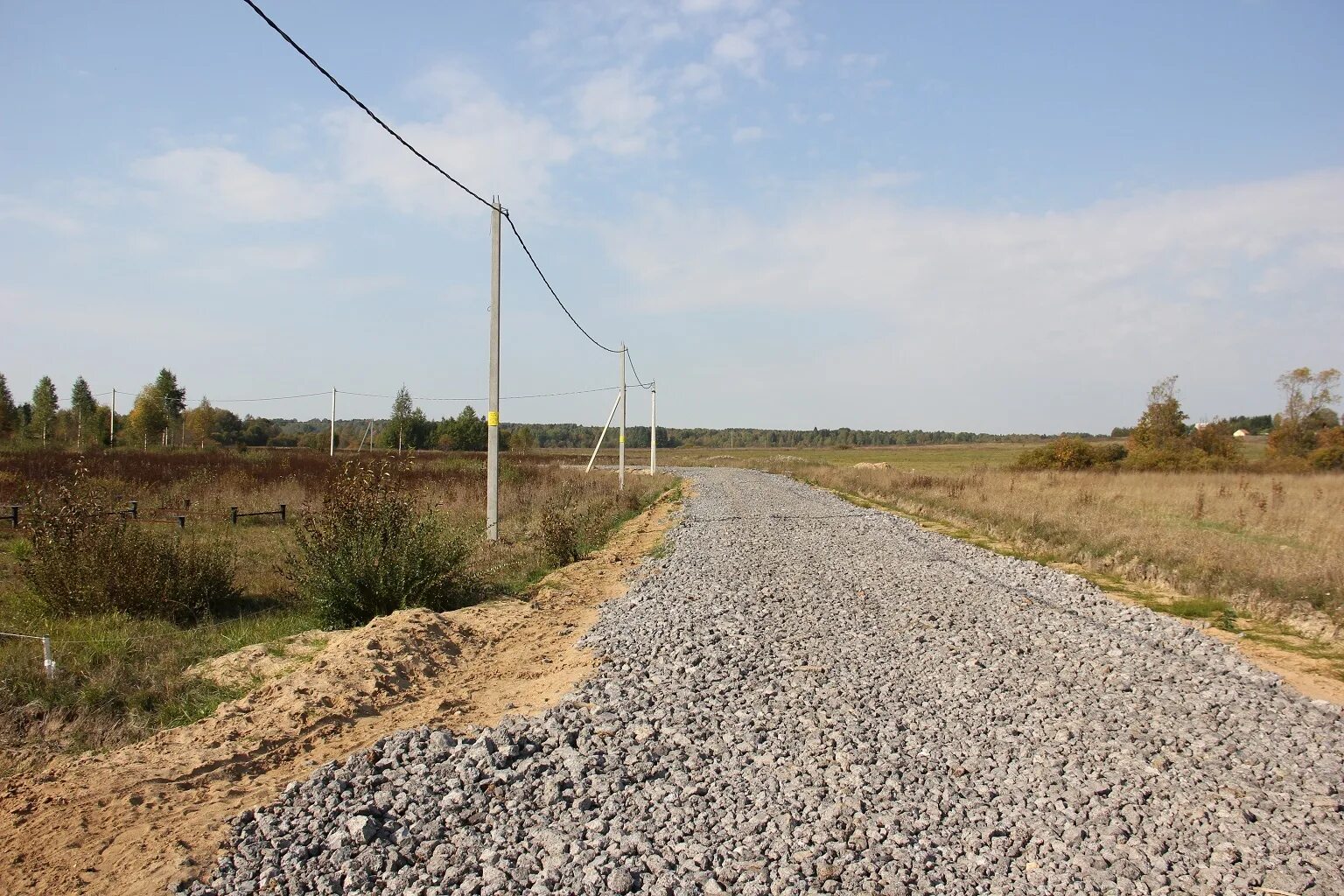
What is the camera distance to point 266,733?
5.60 metres

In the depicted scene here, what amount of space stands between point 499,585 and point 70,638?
5014 mm

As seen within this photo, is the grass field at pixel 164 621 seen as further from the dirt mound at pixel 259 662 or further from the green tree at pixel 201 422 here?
the green tree at pixel 201 422

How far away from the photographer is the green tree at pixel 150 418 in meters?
70.8

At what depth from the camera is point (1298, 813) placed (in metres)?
4.55

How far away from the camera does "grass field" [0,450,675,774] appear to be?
6.15 meters

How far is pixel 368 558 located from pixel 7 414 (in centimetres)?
7606

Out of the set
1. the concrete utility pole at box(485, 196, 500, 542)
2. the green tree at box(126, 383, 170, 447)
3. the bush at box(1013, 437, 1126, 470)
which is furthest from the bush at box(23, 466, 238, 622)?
the green tree at box(126, 383, 170, 447)

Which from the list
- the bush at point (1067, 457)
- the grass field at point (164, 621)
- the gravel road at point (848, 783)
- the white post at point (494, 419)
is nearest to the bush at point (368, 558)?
the grass field at point (164, 621)

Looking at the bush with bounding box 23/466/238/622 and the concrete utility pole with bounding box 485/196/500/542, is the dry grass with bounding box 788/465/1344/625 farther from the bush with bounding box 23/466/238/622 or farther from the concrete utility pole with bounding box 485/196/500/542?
the bush with bounding box 23/466/238/622

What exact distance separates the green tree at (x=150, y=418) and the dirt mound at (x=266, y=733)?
7018 centimetres

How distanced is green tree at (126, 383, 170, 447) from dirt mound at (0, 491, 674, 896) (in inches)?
2763

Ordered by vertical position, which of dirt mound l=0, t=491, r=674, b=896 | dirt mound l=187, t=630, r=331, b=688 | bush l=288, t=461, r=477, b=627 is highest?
bush l=288, t=461, r=477, b=627

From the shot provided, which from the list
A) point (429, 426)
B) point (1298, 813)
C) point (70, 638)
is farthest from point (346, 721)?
point (429, 426)

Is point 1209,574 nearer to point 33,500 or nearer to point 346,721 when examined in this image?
point 346,721
